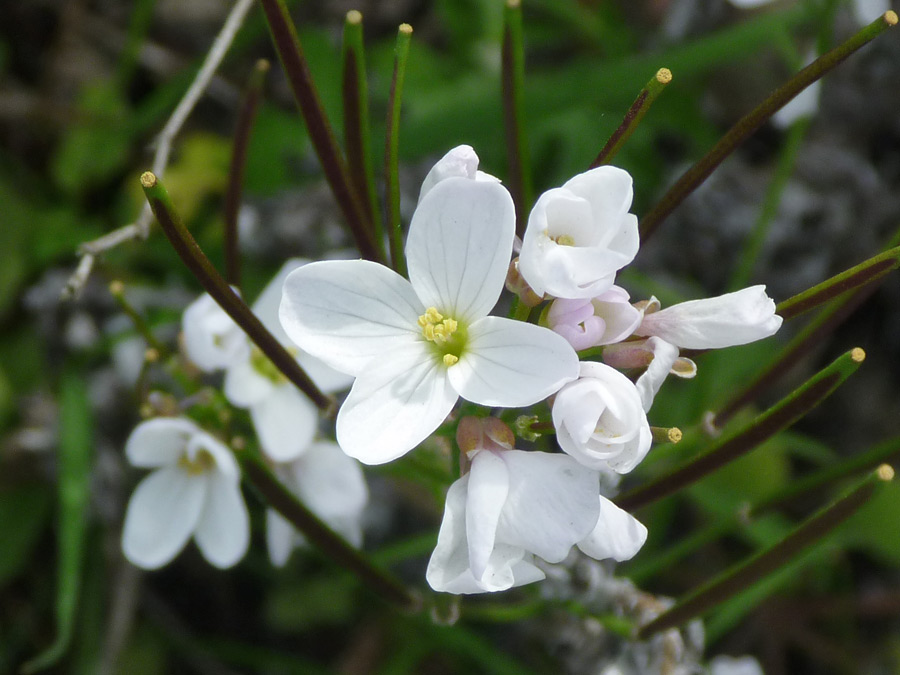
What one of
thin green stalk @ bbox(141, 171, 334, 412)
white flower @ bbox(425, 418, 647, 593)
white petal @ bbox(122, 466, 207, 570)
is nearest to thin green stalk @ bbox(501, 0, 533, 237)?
thin green stalk @ bbox(141, 171, 334, 412)

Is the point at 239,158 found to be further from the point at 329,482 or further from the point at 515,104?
the point at 329,482

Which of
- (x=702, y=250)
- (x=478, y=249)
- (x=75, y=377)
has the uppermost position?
(x=478, y=249)

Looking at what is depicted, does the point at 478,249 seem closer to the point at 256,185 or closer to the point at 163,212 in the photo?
the point at 163,212

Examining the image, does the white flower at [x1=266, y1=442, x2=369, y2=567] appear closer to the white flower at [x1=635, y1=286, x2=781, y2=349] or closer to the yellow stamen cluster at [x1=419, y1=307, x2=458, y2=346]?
the yellow stamen cluster at [x1=419, y1=307, x2=458, y2=346]

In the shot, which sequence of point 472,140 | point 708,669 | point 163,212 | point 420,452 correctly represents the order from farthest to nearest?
point 472,140 → point 708,669 → point 420,452 → point 163,212

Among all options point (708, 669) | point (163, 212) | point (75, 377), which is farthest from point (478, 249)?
point (75, 377)

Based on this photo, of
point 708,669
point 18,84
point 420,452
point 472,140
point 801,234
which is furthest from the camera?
point 18,84

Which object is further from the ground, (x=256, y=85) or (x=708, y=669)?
(x=256, y=85)
